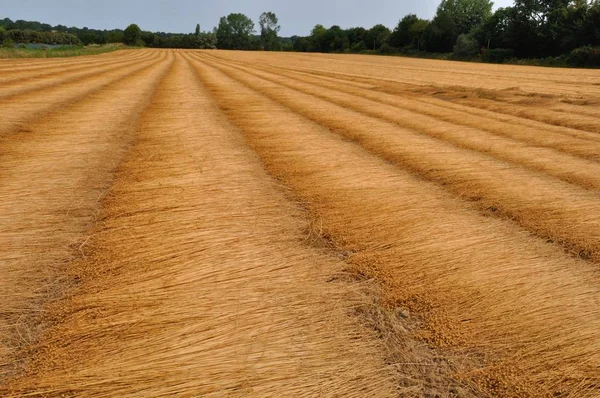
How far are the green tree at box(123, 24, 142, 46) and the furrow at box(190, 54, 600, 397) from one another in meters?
101

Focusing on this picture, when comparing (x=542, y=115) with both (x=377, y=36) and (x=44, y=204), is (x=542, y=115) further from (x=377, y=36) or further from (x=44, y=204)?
(x=377, y=36)


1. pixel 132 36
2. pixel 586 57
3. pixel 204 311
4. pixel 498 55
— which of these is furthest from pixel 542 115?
pixel 132 36

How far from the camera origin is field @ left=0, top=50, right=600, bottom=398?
203 centimetres

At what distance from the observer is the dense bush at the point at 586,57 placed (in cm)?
3675

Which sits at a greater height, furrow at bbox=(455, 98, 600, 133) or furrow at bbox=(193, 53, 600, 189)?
furrow at bbox=(455, 98, 600, 133)

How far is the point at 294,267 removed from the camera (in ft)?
9.69

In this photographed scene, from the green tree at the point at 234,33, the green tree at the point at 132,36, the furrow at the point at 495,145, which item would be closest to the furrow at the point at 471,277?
the furrow at the point at 495,145

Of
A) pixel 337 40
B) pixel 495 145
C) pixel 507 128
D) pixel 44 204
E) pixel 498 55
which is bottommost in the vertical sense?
pixel 44 204

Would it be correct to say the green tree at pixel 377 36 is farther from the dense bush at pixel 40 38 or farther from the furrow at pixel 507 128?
the furrow at pixel 507 128

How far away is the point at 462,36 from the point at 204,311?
209 ft

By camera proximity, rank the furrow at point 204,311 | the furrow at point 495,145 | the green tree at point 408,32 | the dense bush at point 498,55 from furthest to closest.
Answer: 1. the green tree at point 408,32
2. the dense bush at point 498,55
3. the furrow at point 495,145
4. the furrow at point 204,311

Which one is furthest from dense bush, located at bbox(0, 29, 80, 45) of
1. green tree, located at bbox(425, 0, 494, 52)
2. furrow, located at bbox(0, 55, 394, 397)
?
furrow, located at bbox(0, 55, 394, 397)

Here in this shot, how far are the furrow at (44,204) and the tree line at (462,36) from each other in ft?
139

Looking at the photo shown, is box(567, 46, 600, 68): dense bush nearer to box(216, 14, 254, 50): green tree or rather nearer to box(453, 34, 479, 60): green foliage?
box(453, 34, 479, 60): green foliage
